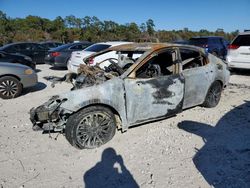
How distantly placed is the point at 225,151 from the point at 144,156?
1.33m

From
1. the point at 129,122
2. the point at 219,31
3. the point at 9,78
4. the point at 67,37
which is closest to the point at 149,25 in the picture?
the point at 67,37

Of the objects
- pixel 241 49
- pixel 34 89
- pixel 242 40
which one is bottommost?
pixel 34 89

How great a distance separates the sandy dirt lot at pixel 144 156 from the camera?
3.73m

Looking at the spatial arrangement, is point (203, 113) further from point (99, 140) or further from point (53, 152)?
point (53, 152)

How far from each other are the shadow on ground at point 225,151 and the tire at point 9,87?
508cm

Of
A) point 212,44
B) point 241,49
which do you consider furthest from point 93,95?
point 212,44

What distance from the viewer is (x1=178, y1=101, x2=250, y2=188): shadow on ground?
12.2 feet

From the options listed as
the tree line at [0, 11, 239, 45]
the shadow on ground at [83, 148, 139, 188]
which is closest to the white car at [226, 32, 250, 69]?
the shadow on ground at [83, 148, 139, 188]

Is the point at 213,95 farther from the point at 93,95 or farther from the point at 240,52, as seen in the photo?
the point at 240,52

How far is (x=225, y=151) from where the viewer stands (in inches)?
176

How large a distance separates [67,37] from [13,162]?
1611 inches

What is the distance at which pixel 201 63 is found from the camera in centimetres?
620

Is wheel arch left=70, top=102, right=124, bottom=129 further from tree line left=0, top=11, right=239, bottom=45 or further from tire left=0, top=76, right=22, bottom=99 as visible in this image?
tree line left=0, top=11, right=239, bottom=45

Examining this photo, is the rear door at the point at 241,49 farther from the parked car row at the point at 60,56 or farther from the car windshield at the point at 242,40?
the parked car row at the point at 60,56
